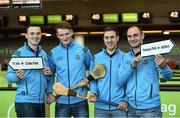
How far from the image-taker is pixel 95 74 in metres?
4.56

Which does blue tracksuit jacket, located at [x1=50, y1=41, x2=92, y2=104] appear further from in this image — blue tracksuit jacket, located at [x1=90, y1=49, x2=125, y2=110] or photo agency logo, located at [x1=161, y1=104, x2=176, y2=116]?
photo agency logo, located at [x1=161, y1=104, x2=176, y2=116]

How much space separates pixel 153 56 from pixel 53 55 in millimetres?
1103

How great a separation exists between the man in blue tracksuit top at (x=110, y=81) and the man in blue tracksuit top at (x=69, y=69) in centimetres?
21

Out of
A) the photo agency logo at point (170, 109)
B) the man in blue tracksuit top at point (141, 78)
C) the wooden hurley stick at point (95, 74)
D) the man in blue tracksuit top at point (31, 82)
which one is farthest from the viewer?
the photo agency logo at point (170, 109)

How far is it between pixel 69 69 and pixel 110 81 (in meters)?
0.47

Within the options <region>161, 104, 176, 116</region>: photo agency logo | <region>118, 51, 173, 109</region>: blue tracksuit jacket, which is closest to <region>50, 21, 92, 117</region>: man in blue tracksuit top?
<region>118, 51, 173, 109</region>: blue tracksuit jacket

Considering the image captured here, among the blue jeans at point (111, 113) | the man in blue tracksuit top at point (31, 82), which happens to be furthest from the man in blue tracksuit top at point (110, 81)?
the man in blue tracksuit top at point (31, 82)

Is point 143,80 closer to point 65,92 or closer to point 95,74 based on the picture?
point 95,74

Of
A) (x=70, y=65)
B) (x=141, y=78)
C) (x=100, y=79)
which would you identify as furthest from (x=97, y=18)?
(x=141, y=78)

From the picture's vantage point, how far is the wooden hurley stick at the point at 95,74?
4504mm

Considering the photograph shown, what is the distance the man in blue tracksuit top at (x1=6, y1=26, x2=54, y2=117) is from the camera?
463 cm

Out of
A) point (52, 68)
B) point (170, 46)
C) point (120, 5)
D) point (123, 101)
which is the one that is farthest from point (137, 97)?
point (120, 5)

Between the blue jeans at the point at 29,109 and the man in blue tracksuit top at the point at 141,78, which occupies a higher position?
the man in blue tracksuit top at the point at 141,78

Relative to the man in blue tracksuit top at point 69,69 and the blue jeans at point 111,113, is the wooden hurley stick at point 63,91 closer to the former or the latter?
the man in blue tracksuit top at point 69,69
